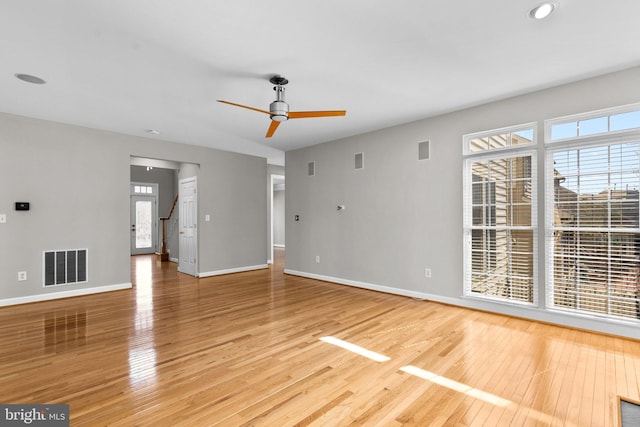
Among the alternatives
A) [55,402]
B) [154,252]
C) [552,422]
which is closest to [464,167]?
[552,422]

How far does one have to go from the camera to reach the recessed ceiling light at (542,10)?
2.26 m

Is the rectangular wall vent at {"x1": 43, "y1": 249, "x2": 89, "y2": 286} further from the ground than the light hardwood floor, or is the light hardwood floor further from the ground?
the rectangular wall vent at {"x1": 43, "y1": 249, "x2": 89, "y2": 286}

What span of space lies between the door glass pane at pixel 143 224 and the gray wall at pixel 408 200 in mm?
6376

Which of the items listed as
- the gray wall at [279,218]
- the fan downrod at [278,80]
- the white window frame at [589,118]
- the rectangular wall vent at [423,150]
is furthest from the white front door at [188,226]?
the white window frame at [589,118]

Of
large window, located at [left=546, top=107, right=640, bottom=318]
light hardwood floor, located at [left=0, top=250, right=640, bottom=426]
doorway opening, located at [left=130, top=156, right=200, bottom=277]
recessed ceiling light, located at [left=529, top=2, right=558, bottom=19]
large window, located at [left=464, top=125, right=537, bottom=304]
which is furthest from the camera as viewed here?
doorway opening, located at [left=130, top=156, right=200, bottom=277]

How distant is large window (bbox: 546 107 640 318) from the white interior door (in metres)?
10.7

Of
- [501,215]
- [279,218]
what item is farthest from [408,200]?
[279,218]

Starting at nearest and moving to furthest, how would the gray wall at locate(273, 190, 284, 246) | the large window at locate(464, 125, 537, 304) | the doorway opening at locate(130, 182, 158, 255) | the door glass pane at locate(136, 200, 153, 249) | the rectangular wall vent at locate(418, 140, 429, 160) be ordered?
the large window at locate(464, 125, 537, 304) < the rectangular wall vent at locate(418, 140, 429, 160) < the doorway opening at locate(130, 182, 158, 255) < the door glass pane at locate(136, 200, 153, 249) < the gray wall at locate(273, 190, 284, 246)

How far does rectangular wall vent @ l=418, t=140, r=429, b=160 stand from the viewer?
15.6ft

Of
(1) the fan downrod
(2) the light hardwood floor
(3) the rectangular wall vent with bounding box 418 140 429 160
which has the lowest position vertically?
(2) the light hardwood floor

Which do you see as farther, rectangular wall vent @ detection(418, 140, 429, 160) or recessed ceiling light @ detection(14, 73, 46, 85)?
rectangular wall vent @ detection(418, 140, 429, 160)

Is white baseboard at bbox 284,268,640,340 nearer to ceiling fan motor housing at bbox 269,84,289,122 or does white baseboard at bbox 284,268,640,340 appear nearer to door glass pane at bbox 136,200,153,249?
ceiling fan motor housing at bbox 269,84,289,122

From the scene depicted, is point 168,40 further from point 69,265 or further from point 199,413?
point 69,265

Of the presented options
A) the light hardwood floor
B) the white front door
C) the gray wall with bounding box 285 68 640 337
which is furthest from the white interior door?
the gray wall with bounding box 285 68 640 337
